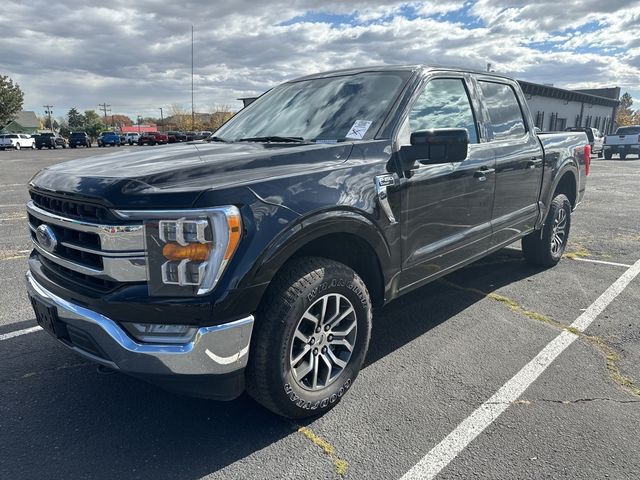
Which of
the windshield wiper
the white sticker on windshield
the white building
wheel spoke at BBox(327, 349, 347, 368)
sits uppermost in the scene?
the white building

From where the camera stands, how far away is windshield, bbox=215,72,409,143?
3.31m

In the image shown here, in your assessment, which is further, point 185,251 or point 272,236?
point 272,236

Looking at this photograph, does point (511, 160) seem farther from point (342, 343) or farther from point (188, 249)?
point (188, 249)

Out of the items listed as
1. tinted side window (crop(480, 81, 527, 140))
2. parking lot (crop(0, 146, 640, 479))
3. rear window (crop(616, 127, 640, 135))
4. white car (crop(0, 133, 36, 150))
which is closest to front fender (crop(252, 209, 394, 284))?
parking lot (crop(0, 146, 640, 479))

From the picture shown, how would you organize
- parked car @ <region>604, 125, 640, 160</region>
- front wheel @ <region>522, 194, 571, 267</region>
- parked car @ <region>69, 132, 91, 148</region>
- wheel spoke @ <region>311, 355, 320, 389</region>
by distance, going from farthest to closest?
parked car @ <region>69, 132, 91, 148</region> → parked car @ <region>604, 125, 640, 160</region> → front wheel @ <region>522, 194, 571, 267</region> → wheel spoke @ <region>311, 355, 320, 389</region>

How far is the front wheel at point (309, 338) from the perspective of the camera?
246cm

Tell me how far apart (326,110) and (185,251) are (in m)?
1.80

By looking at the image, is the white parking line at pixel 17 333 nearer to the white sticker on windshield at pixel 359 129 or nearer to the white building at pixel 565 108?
the white sticker on windshield at pixel 359 129

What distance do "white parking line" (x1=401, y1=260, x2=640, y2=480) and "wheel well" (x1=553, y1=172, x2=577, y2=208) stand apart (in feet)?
6.06

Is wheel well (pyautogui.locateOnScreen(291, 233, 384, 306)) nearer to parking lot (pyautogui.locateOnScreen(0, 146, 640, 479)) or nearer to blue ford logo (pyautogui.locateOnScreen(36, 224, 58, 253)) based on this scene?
parking lot (pyautogui.locateOnScreen(0, 146, 640, 479))

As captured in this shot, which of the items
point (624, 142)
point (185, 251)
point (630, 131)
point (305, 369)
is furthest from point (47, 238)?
point (630, 131)

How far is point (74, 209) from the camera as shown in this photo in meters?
2.44

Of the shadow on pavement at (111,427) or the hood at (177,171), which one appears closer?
the hood at (177,171)

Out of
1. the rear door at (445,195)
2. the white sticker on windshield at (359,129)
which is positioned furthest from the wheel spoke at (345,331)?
the white sticker on windshield at (359,129)
